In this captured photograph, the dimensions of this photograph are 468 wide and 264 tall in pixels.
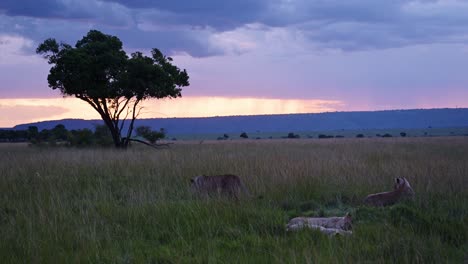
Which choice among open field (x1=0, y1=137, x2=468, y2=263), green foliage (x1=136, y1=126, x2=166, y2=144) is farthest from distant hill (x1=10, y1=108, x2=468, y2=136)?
open field (x1=0, y1=137, x2=468, y2=263)

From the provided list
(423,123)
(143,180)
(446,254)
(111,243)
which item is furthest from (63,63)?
(423,123)

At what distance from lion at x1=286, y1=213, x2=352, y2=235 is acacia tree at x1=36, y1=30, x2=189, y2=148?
61.9ft

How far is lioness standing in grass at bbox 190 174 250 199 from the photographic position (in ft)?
26.1

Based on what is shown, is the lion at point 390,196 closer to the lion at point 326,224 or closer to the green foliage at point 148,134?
the lion at point 326,224

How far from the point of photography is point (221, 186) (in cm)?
812

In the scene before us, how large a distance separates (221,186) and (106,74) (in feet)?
58.4

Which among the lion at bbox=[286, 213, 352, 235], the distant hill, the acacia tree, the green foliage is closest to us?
the lion at bbox=[286, 213, 352, 235]

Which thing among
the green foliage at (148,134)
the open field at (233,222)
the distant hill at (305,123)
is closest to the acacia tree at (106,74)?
the green foliage at (148,134)

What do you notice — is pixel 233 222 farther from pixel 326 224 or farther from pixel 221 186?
pixel 221 186

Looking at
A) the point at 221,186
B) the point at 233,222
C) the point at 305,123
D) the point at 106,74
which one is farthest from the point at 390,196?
the point at 305,123

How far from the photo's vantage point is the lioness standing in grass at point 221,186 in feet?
26.1

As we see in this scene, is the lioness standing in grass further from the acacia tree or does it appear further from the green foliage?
the green foliage

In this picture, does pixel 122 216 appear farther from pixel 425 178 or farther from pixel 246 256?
pixel 425 178

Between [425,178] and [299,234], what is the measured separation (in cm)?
551
